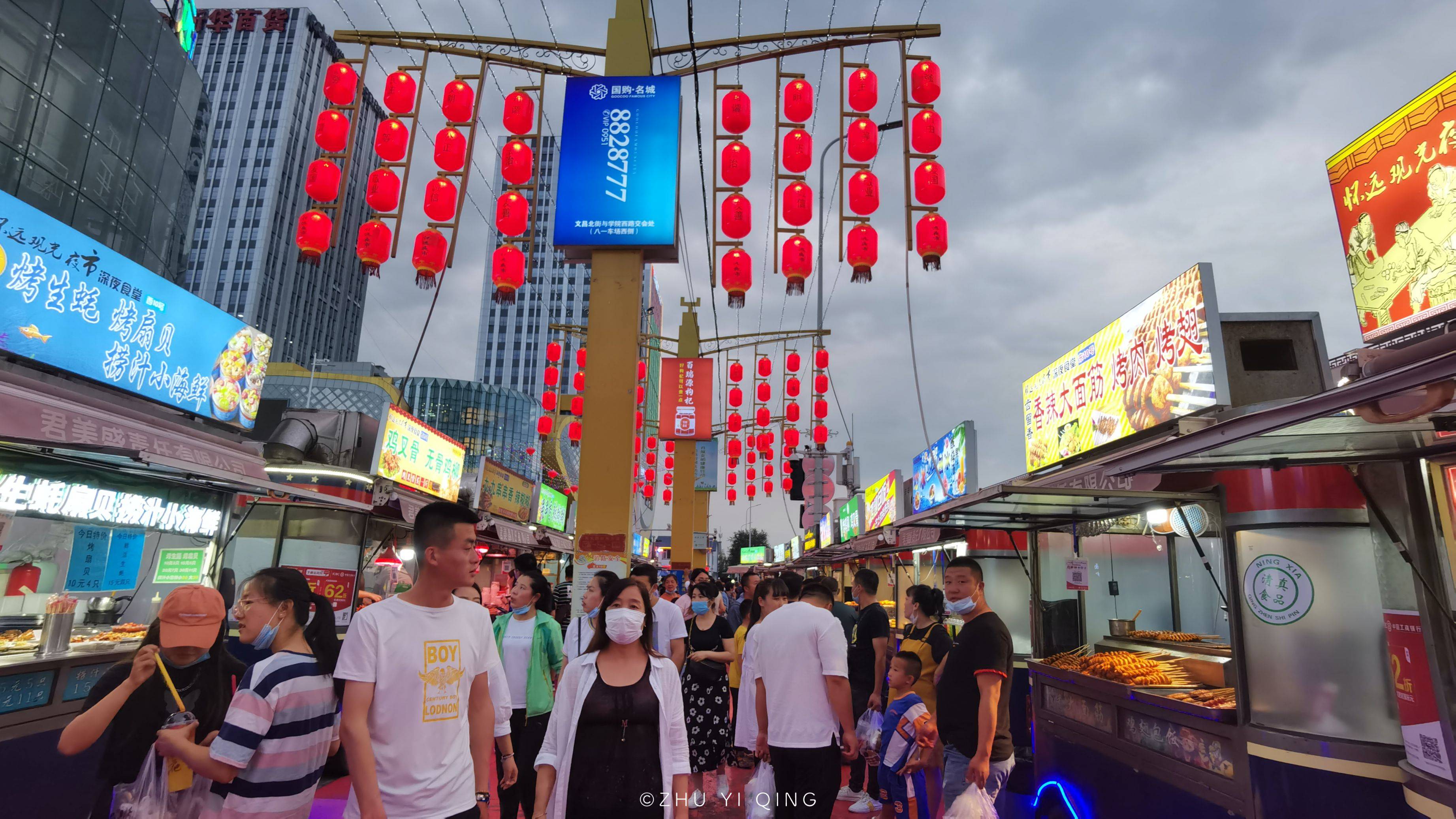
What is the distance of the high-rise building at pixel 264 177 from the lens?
280 feet

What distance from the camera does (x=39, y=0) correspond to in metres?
14.3

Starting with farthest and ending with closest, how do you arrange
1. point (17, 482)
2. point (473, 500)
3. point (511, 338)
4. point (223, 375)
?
1. point (511, 338)
2. point (473, 500)
3. point (223, 375)
4. point (17, 482)

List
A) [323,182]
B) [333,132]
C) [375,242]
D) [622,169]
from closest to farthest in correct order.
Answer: [323,182]
[333,132]
[375,242]
[622,169]

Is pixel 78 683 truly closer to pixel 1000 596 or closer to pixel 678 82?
pixel 678 82

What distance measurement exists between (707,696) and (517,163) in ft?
21.7

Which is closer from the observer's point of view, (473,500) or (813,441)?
(473,500)

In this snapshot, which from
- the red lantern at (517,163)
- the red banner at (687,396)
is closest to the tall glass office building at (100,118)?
the red lantern at (517,163)

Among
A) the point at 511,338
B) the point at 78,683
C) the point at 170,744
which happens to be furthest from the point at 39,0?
the point at 511,338

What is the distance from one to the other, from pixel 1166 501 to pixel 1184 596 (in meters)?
4.38

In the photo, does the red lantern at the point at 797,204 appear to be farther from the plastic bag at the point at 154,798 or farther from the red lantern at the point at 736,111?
the plastic bag at the point at 154,798

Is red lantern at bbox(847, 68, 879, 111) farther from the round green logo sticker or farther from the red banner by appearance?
the red banner

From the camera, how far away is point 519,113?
923 centimetres

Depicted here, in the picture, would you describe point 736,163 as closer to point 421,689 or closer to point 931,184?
point 931,184

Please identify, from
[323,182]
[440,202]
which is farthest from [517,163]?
[323,182]
